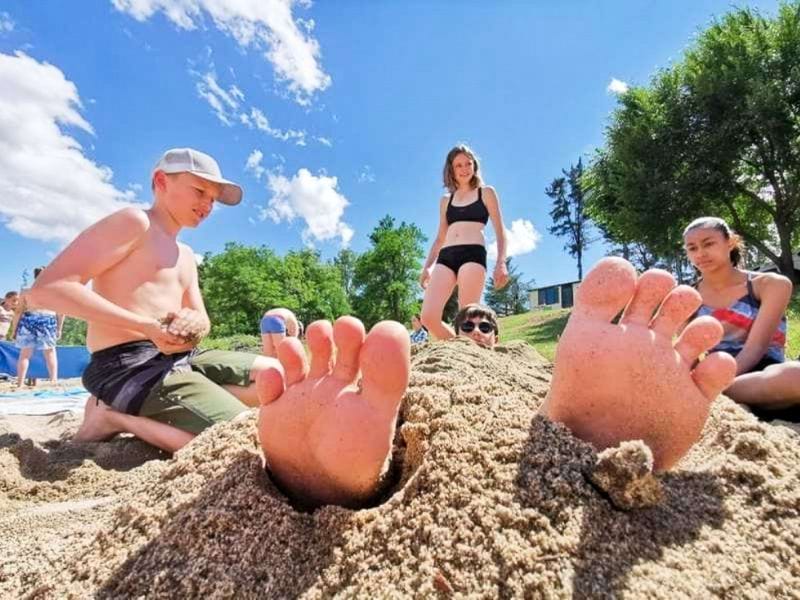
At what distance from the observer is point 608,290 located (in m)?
1.10

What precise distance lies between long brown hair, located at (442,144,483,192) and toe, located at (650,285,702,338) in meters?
3.22

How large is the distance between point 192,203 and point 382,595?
83.4 inches

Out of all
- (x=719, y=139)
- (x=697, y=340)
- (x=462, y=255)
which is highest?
(x=719, y=139)

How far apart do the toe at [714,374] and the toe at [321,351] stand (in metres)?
0.82

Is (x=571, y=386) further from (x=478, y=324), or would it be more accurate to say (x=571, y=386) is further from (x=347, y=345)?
(x=478, y=324)

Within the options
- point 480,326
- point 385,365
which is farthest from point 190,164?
point 480,326

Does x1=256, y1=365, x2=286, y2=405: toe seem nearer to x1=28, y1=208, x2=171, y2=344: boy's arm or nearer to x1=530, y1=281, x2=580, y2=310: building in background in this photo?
x1=28, y1=208, x2=171, y2=344: boy's arm

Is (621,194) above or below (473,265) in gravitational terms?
above

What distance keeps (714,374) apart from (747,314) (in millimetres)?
2019

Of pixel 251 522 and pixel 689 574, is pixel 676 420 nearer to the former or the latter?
pixel 689 574

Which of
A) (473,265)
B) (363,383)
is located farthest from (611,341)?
(473,265)

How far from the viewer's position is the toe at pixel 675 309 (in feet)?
3.52

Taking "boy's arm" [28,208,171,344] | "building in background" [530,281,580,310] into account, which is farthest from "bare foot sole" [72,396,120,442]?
"building in background" [530,281,580,310]

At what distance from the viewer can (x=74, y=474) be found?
183 cm
